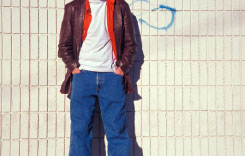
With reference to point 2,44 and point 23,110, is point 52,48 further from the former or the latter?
point 23,110

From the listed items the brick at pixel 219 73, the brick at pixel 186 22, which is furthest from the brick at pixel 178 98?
the brick at pixel 186 22

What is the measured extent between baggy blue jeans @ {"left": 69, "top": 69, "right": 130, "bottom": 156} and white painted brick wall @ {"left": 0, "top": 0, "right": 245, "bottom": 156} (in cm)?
45

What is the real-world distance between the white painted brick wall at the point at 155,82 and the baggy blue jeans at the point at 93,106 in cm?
45

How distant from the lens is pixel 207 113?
10.6ft

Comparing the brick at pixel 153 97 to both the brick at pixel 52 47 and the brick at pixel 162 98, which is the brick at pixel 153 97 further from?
the brick at pixel 52 47

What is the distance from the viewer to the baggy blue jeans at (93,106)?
2580mm

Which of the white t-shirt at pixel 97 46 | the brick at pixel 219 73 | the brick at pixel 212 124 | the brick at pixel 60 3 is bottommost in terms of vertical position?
the brick at pixel 212 124

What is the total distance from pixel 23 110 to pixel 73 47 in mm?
990

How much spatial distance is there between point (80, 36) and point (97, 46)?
201mm

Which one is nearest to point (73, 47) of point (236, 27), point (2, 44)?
point (2, 44)

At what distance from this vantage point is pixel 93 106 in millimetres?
2676

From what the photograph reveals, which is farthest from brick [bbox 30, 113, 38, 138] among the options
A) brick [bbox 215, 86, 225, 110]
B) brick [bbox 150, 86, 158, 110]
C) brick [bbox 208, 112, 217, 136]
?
brick [bbox 215, 86, 225, 110]

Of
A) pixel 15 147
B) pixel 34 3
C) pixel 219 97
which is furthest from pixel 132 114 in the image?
pixel 34 3

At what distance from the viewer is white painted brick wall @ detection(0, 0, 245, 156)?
303cm
